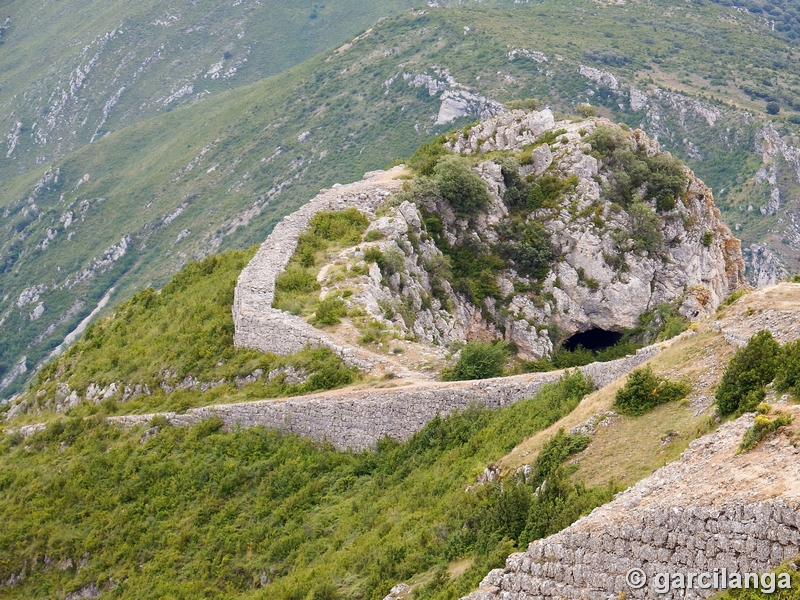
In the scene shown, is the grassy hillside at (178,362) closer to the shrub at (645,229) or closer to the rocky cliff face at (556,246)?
the rocky cliff face at (556,246)

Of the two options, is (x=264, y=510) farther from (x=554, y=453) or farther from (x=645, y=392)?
(x=645, y=392)

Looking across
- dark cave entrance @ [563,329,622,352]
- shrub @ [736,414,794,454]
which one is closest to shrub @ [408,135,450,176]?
dark cave entrance @ [563,329,622,352]

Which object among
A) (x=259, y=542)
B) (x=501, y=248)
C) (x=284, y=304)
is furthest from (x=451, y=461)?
(x=501, y=248)

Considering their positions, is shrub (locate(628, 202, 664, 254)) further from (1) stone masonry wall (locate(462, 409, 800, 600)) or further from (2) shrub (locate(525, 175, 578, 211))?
(1) stone masonry wall (locate(462, 409, 800, 600))

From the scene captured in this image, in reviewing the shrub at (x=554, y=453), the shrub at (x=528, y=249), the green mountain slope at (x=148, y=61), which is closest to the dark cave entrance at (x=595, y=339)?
the shrub at (x=528, y=249)

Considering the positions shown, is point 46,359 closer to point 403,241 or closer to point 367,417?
point 403,241
